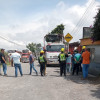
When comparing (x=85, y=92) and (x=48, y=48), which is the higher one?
(x=48, y=48)

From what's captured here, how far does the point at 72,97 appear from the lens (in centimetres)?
683

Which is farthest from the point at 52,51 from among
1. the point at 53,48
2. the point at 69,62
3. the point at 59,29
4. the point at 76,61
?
the point at 59,29

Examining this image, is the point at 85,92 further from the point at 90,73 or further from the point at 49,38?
the point at 49,38

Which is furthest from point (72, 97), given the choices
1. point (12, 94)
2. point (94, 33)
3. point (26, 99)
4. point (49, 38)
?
point (49, 38)

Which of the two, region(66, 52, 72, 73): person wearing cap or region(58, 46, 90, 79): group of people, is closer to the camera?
region(58, 46, 90, 79): group of people

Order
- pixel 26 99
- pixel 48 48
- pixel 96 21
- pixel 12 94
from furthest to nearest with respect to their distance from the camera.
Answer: pixel 48 48 < pixel 96 21 < pixel 12 94 < pixel 26 99

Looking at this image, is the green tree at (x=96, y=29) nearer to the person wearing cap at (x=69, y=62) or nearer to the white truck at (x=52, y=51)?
the person wearing cap at (x=69, y=62)

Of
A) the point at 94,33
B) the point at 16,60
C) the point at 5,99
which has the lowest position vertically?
the point at 5,99

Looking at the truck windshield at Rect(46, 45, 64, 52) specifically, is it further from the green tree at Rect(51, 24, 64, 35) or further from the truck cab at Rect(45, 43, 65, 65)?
the green tree at Rect(51, 24, 64, 35)

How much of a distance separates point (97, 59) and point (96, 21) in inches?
106

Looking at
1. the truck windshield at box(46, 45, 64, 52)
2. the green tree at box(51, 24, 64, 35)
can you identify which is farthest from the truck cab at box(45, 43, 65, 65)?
the green tree at box(51, 24, 64, 35)

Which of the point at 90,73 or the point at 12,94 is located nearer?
the point at 12,94

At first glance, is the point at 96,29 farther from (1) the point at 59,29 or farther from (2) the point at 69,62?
(1) the point at 59,29

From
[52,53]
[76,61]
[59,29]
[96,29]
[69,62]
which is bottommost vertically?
[69,62]
